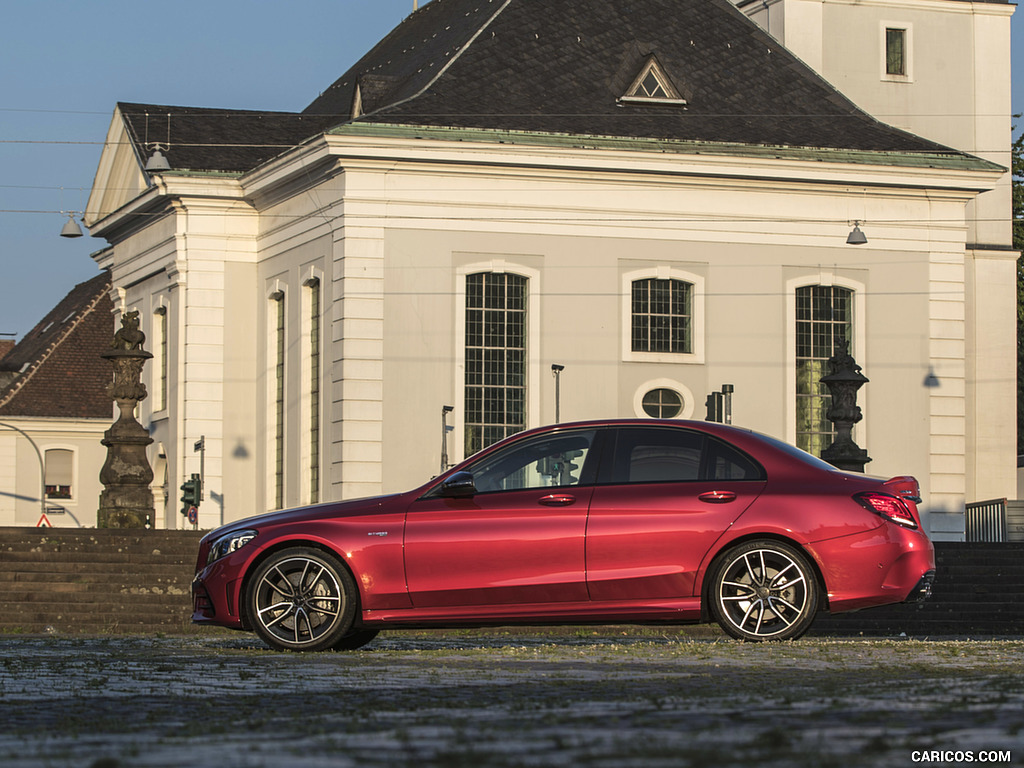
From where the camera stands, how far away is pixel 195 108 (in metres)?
44.4

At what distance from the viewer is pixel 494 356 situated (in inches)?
1414

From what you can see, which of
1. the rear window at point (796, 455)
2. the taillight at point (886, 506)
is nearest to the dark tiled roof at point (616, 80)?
the rear window at point (796, 455)

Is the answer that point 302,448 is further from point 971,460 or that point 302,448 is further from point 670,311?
point 971,460

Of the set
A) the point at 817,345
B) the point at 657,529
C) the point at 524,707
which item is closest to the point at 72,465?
the point at 817,345

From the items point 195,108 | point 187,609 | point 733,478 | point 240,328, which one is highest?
point 195,108

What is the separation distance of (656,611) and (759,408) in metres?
25.3

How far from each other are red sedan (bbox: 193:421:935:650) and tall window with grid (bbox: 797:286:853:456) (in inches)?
1007

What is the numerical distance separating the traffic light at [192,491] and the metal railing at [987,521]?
16.4 m

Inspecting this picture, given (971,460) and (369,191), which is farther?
(971,460)

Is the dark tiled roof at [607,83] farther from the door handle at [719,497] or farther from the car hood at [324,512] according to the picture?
the door handle at [719,497]

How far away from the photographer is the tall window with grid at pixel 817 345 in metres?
37.5

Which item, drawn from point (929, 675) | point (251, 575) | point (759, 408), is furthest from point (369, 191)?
point (929, 675)

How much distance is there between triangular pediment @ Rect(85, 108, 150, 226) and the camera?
43312 mm

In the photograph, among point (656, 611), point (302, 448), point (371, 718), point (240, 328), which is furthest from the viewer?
point (240, 328)
